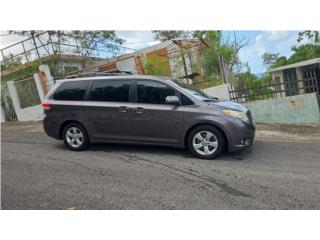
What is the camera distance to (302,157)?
6.30m

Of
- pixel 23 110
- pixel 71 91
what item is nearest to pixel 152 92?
pixel 71 91

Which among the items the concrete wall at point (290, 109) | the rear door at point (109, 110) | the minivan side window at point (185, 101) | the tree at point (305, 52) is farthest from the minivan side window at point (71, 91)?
the tree at point (305, 52)

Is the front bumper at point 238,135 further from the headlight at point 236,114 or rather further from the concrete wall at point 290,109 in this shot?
the concrete wall at point 290,109

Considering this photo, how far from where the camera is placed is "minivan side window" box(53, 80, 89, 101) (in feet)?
22.4

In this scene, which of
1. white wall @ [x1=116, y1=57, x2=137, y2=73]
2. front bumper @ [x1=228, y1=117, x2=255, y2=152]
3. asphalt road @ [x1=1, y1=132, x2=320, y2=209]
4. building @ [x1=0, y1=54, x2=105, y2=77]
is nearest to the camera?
asphalt road @ [x1=1, y1=132, x2=320, y2=209]

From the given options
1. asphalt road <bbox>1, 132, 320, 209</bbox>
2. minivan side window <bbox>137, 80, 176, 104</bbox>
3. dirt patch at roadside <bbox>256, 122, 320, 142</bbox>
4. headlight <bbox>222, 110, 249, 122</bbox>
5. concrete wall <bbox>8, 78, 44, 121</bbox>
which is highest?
concrete wall <bbox>8, 78, 44, 121</bbox>

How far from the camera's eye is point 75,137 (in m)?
6.90

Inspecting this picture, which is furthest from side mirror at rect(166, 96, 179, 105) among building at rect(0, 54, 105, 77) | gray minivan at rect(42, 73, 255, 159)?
building at rect(0, 54, 105, 77)

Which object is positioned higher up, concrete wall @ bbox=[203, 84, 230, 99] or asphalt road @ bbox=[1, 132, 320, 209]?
concrete wall @ bbox=[203, 84, 230, 99]

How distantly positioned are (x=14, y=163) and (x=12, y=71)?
481 inches

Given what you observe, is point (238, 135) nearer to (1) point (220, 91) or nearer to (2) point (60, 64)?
(1) point (220, 91)

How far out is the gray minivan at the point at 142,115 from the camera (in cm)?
605

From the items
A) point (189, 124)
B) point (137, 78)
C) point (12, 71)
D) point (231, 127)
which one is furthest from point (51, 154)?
point (12, 71)

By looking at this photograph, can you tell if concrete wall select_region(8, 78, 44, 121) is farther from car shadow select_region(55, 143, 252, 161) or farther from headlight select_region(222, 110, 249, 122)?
headlight select_region(222, 110, 249, 122)
